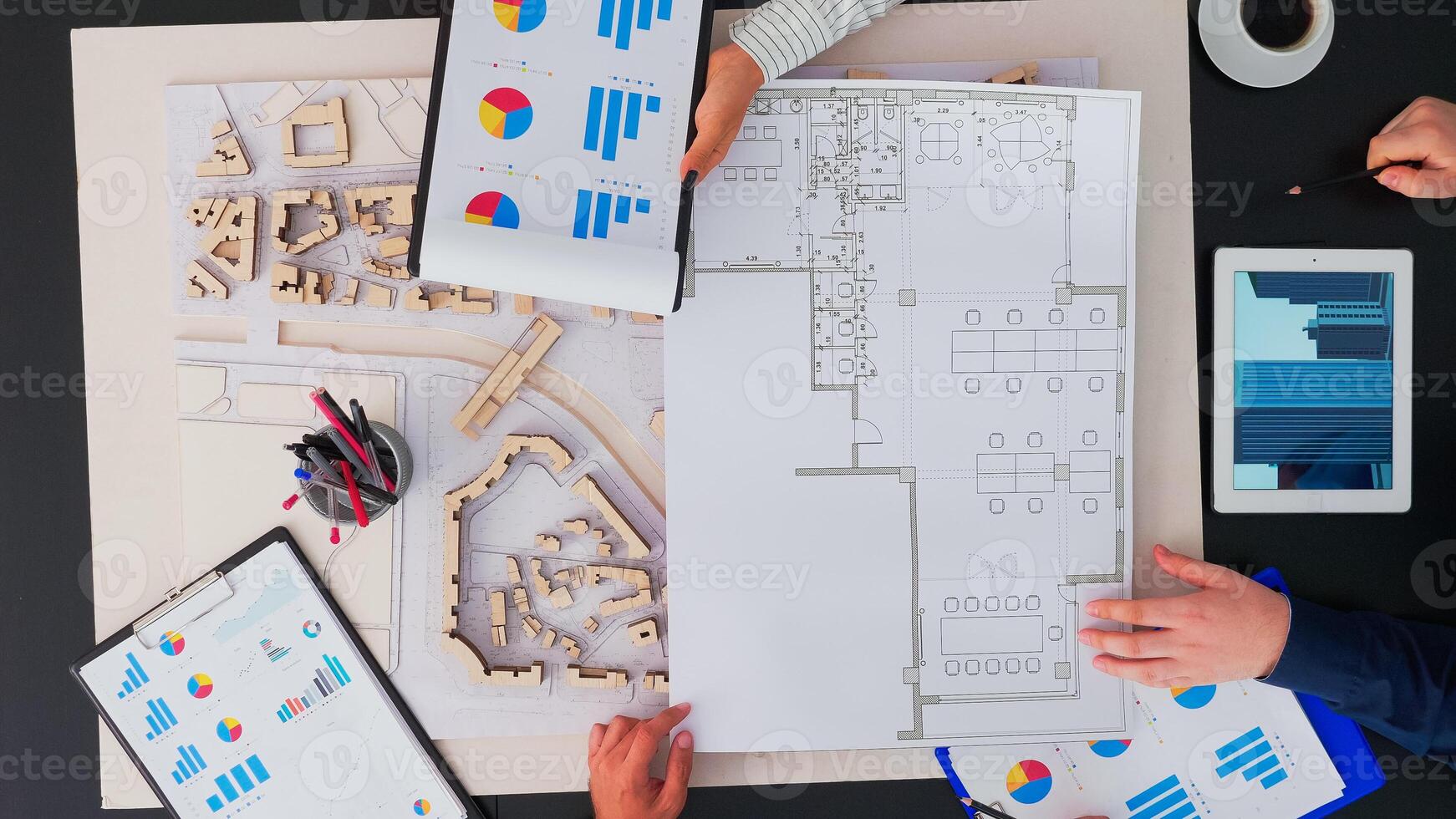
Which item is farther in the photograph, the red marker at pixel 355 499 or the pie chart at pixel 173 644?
the pie chart at pixel 173 644

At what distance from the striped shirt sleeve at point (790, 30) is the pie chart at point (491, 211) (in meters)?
0.34

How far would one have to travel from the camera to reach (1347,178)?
3.27ft

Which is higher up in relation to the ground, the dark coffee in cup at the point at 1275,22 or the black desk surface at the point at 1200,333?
the dark coffee in cup at the point at 1275,22

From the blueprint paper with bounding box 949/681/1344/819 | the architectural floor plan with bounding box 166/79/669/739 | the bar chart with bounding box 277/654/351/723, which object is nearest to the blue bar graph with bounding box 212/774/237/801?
the bar chart with bounding box 277/654/351/723

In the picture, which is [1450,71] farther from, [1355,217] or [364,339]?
[364,339]

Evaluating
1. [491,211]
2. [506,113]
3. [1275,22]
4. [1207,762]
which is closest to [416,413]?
[491,211]

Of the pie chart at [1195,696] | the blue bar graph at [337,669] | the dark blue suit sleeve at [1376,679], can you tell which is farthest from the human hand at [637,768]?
the dark blue suit sleeve at [1376,679]

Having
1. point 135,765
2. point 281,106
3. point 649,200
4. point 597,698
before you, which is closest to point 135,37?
point 281,106

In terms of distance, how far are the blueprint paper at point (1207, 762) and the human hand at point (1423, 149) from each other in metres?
0.69

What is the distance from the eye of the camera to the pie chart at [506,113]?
2.96 ft

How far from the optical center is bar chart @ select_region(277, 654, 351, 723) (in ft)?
3.24

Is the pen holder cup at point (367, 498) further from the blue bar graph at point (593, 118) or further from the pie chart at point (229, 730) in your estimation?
the blue bar graph at point (593, 118)

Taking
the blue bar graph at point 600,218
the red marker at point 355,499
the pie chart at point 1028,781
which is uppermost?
the blue bar graph at point 600,218

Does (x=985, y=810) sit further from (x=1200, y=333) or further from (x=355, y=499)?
(x=355, y=499)
